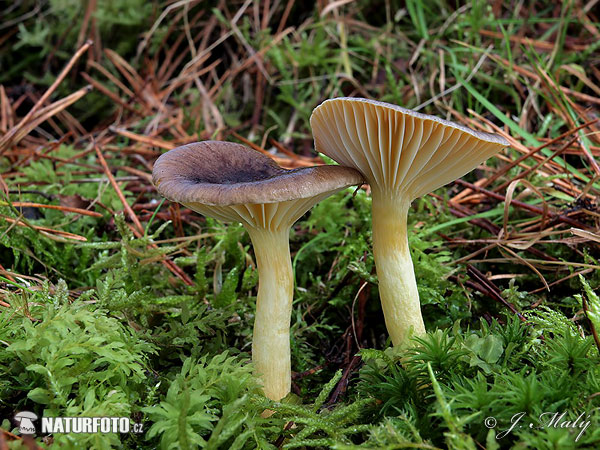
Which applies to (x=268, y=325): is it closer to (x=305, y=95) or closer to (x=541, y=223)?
(x=541, y=223)

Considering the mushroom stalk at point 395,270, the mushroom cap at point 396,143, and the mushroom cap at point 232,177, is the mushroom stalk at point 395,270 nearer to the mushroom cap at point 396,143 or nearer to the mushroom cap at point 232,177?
the mushroom cap at point 396,143

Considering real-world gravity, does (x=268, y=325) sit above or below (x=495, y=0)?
below

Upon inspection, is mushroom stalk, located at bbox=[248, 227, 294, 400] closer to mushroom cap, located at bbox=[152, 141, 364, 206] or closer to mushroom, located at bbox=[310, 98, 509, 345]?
mushroom cap, located at bbox=[152, 141, 364, 206]

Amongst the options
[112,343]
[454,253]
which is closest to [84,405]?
[112,343]
